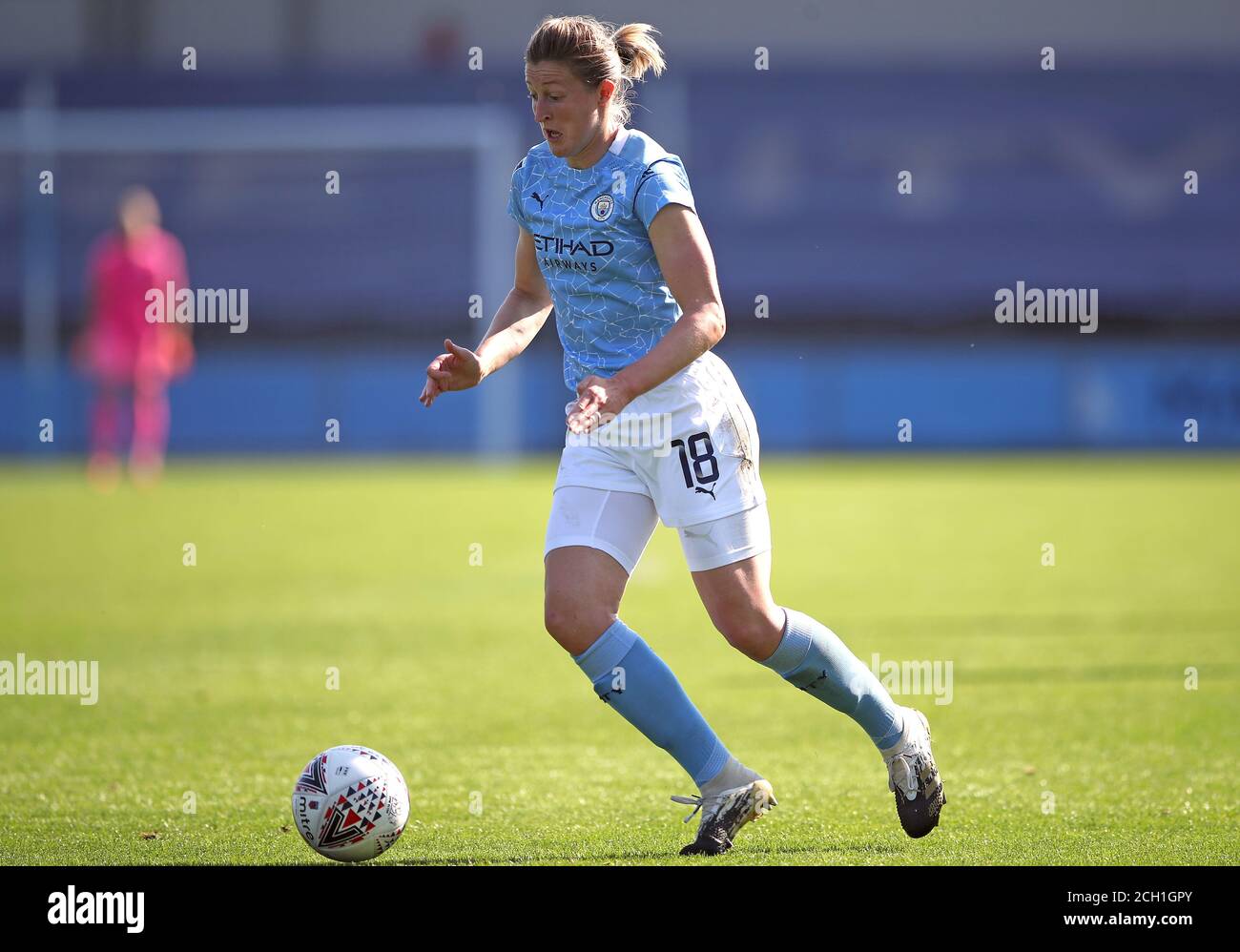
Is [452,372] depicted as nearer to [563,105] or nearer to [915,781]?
[563,105]

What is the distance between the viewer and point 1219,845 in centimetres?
450

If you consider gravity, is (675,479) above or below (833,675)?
above

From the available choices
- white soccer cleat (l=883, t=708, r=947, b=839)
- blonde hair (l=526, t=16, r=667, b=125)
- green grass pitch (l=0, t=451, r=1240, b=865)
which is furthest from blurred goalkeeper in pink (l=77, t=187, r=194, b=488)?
white soccer cleat (l=883, t=708, r=947, b=839)

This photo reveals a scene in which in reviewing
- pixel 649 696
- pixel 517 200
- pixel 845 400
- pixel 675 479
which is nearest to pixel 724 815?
pixel 649 696

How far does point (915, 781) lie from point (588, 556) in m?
1.04

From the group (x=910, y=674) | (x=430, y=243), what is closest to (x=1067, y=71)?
(x=430, y=243)

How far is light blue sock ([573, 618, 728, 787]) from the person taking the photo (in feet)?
14.9

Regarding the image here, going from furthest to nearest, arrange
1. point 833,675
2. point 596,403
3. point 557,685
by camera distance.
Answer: point 557,685, point 833,675, point 596,403

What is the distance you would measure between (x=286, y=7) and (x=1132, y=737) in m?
27.9

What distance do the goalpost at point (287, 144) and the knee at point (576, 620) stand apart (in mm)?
16833

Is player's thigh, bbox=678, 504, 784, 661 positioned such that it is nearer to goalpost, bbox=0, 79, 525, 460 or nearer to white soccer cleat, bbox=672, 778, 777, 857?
white soccer cleat, bbox=672, 778, 777, 857

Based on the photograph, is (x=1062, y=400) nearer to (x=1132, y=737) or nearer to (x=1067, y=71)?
(x=1067, y=71)

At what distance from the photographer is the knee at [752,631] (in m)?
4.54

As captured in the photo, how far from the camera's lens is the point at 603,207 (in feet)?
14.6
